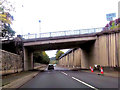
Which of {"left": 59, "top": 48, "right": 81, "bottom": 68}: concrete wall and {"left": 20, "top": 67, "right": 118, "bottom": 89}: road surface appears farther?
{"left": 59, "top": 48, "right": 81, "bottom": 68}: concrete wall

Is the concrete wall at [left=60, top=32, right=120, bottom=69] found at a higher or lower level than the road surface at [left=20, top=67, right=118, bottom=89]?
higher

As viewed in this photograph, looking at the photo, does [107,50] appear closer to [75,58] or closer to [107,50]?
[107,50]

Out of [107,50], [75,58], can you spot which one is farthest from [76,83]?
[75,58]

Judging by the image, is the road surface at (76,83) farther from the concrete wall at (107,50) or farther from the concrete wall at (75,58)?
the concrete wall at (75,58)

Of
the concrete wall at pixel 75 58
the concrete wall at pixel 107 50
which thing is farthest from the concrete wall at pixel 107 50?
the concrete wall at pixel 75 58

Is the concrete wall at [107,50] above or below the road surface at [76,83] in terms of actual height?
above

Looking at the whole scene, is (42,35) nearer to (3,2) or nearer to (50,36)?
(50,36)

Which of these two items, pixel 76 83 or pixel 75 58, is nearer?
pixel 76 83

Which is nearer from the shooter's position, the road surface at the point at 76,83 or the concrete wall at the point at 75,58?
the road surface at the point at 76,83

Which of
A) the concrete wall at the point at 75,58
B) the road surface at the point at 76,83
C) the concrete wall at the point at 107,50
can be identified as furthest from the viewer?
the concrete wall at the point at 75,58

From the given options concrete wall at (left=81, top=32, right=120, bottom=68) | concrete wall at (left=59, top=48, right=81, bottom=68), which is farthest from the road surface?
concrete wall at (left=59, top=48, right=81, bottom=68)

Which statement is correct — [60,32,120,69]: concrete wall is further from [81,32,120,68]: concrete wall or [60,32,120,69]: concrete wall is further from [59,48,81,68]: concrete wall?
[59,48,81,68]: concrete wall

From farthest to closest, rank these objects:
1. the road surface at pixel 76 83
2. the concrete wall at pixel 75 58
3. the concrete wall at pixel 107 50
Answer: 1. the concrete wall at pixel 75 58
2. the concrete wall at pixel 107 50
3. the road surface at pixel 76 83

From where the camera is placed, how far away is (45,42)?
111 feet
